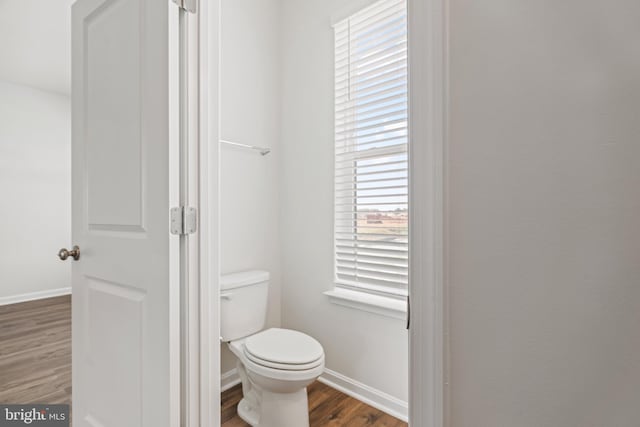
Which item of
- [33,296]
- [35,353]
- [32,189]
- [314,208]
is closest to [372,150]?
[314,208]

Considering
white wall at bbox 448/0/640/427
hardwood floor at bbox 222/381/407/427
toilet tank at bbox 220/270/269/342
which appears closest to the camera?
white wall at bbox 448/0/640/427

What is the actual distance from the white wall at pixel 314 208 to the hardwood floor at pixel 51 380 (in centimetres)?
16

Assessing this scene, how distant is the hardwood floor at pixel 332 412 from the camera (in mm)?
1571

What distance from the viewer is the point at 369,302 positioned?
169 centimetres

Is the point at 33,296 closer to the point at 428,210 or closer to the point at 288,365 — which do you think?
the point at 288,365

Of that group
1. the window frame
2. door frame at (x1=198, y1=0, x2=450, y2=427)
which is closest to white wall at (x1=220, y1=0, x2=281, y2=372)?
the window frame

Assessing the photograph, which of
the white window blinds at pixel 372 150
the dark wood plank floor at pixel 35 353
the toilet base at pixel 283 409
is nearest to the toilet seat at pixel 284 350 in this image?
the toilet base at pixel 283 409

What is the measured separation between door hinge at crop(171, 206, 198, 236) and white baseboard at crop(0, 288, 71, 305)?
435cm

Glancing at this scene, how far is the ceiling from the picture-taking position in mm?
2305

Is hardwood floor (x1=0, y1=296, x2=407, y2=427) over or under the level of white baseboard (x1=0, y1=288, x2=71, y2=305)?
under

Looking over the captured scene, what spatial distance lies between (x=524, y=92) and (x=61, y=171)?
524cm

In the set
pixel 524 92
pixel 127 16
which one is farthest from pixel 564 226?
pixel 127 16

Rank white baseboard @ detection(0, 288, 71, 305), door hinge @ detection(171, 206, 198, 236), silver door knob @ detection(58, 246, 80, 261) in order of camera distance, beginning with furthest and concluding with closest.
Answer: white baseboard @ detection(0, 288, 71, 305), silver door knob @ detection(58, 246, 80, 261), door hinge @ detection(171, 206, 198, 236)

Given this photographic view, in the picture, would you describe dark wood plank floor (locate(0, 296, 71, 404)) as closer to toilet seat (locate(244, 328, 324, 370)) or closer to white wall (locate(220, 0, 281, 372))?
white wall (locate(220, 0, 281, 372))
